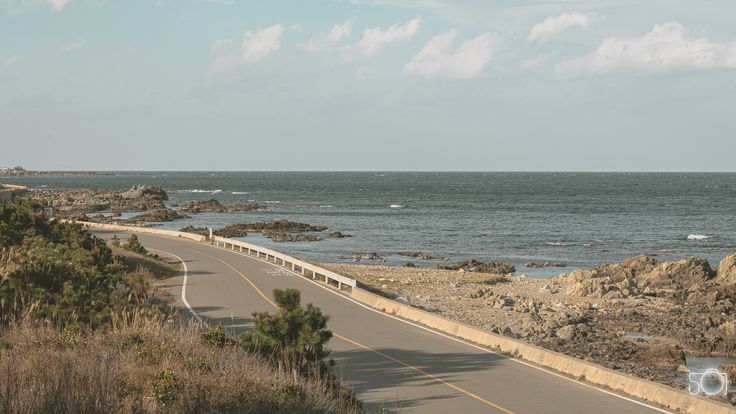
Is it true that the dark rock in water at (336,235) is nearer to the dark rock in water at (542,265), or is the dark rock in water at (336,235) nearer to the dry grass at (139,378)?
the dark rock in water at (542,265)

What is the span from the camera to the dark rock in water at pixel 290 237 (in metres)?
72.4

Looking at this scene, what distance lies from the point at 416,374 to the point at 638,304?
19.9m

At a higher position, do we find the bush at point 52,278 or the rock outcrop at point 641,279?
the bush at point 52,278

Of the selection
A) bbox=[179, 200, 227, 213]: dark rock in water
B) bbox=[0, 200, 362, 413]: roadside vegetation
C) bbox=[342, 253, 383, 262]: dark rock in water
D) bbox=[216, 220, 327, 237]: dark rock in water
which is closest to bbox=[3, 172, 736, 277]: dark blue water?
bbox=[342, 253, 383, 262]: dark rock in water

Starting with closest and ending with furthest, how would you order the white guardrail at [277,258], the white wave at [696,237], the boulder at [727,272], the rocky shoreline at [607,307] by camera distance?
Result: the rocky shoreline at [607,307], the white guardrail at [277,258], the boulder at [727,272], the white wave at [696,237]

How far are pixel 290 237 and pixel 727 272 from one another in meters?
40.5

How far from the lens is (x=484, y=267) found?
51656 mm

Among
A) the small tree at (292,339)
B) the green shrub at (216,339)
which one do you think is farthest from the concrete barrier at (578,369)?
the green shrub at (216,339)

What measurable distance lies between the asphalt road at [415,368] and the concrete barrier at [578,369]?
0.40 meters

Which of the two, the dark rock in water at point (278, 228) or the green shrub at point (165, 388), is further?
the dark rock in water at point (278, 228)

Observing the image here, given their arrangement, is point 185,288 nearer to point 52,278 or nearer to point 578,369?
point 52,278

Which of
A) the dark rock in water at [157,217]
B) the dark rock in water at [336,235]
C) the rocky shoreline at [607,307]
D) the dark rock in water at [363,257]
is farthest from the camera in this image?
the dark rock in water at [157,217]

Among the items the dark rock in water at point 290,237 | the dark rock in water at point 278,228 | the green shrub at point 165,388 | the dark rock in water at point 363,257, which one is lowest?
the dark rock in water at point 363,257

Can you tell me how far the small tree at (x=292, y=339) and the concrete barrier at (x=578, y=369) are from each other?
666 cm
